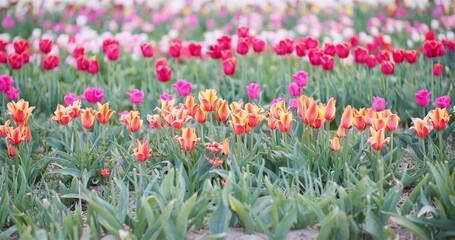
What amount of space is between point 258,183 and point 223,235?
1.64 ft

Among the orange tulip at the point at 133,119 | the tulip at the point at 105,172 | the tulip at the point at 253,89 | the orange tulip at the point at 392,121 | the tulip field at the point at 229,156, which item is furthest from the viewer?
the tulip at the point at 253,89

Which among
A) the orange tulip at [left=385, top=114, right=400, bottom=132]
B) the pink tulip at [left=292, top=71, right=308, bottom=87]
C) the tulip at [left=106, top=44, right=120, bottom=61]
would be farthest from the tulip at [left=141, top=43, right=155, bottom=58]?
the orange tulip at [left=385, top=114, right=400, bottom=132]

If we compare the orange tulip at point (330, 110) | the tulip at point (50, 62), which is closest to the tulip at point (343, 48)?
the orange tulip at point (330, 110)

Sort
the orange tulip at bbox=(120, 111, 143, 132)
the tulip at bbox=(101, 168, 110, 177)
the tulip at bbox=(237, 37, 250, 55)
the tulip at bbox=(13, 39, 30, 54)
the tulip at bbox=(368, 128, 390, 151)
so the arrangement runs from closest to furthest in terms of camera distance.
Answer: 1. the tulip at bbox=(368, 128, 390, 151)
2. the orange tulip at bbox=(120, 111, 143, 132)
3. the tulip at bbox=(101, 168, 110, 177)
4. the tulip at bbox=(237, 37, 250, 55)
5. the tulip at bbox=(13, 39, 30, 54)

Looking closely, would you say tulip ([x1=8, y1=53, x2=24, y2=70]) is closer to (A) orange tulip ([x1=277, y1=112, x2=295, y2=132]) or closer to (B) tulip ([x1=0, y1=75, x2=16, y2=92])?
(B) tulip ([x1=0, y1=75, x2=16, y2=92])

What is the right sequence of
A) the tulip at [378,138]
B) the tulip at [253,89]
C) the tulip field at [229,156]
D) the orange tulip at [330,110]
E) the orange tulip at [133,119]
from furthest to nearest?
the tulip at [253,89]
the orange tulip at [133,119]
the orange tulip at [330,110]
the tulip at [378,138]
the tulip field at [229,156]

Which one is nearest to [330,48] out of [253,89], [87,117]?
[253,89]

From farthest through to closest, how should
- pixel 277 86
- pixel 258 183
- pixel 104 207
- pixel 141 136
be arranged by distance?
1. pixel 277 86
2. pixel 141 136
3. pixel 258 183
4. pixel 104 207

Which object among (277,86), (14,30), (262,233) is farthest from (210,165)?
(14,30)

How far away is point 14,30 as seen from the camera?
7.82 meters

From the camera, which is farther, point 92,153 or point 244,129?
point 92,153

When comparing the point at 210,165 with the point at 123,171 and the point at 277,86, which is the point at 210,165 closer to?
the point at 123,171

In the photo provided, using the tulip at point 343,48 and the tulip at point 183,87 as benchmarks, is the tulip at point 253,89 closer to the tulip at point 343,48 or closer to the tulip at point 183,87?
the tulip at point 183,87

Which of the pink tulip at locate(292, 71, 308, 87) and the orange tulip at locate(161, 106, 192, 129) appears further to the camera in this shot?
the pink tulip at locate(292, 71, 308, 87)
